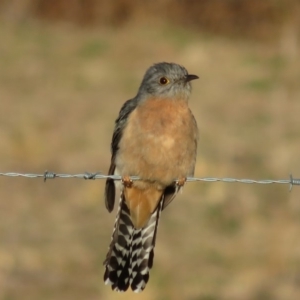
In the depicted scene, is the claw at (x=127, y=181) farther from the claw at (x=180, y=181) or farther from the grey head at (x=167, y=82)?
the grey head at (x=167, y=82)

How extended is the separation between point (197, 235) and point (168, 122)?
7859mm

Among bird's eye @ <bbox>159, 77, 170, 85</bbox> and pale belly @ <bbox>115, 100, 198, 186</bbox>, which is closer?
pale belly @ <bbox>115, 100, 198, 186</bbox>

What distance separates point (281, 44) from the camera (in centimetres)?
3000

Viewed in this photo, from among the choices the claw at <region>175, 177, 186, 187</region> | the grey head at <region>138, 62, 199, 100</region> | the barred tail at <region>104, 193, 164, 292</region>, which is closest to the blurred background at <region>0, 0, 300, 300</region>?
the barred tail at <region>104, 193, 164, 292</region>

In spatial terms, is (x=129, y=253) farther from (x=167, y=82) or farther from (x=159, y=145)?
(x=167, y=82)

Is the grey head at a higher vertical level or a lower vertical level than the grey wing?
higher

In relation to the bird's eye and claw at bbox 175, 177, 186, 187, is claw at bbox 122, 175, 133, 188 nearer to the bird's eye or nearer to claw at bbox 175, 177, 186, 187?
claw at bbox 175, 177, 186, 187

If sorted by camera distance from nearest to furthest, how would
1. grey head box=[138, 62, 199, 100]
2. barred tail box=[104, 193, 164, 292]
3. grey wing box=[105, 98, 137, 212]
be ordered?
1. barred tail box=[104, 193, 164, 292]
2. grey wing box=[105, 98, 137, 212]
3. grey head box=[138, 62, 199, 100]

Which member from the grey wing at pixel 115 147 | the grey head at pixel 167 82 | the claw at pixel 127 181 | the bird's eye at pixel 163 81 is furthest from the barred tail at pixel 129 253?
the bird's eye at pixel 163 81

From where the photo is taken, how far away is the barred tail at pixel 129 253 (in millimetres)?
8000

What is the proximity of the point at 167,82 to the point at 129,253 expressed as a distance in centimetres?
173

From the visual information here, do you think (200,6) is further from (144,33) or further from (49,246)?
(49,246)

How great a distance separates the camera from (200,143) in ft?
63.5

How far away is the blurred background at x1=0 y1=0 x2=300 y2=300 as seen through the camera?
14.1 m
